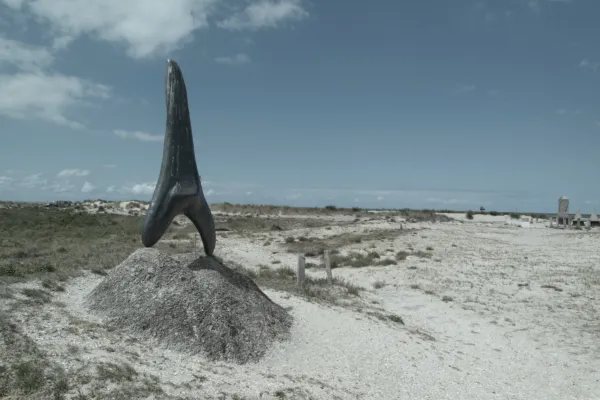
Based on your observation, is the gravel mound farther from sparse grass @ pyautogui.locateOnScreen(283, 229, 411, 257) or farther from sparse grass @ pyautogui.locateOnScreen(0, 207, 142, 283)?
sparse grass @ pyautogui.locateOnScreen(283, 229, 411, 257)

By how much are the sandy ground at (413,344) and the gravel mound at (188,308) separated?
1.11ft

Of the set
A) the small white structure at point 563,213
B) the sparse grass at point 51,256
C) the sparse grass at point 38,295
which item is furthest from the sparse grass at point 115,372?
the small white structure at point 563,213

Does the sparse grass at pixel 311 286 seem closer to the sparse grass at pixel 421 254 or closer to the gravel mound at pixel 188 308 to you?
the gravel mound at pixel 188 308

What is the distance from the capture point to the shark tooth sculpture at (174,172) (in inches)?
385

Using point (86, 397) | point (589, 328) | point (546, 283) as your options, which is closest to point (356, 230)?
point (546, 283)

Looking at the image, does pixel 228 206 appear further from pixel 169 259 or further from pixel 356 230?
pixel 169 259

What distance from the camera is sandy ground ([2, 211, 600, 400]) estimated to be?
7.44 metres

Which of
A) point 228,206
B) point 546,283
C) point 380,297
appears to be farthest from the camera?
point 228,206

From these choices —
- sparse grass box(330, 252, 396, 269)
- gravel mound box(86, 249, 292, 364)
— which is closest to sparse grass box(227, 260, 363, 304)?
gravel mound box(86, 249, 292, 364)

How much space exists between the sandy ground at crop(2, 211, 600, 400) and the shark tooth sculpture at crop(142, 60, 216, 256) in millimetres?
2275

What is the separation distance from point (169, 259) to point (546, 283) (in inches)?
614

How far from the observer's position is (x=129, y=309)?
347 inches

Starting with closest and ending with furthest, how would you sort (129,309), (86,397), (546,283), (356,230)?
(86,397), (129,309), (546,283), (356,230)

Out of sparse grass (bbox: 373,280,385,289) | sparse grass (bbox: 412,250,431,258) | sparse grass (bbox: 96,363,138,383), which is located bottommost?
sparse grass (bbox: 373,280,385,289)
